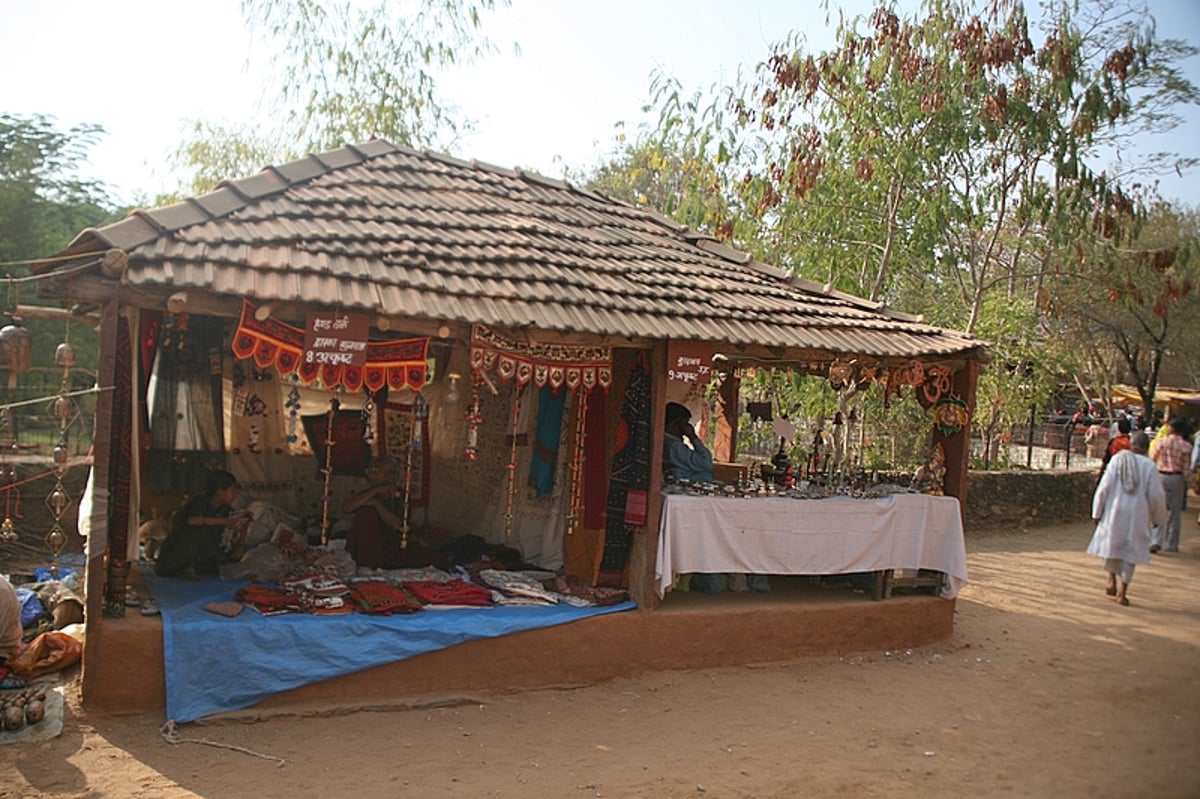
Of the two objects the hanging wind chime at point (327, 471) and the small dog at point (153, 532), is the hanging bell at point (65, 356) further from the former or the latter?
the small dog at point (153, 532)

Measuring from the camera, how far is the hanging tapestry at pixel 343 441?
842 cm

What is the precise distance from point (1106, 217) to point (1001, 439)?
264 inches

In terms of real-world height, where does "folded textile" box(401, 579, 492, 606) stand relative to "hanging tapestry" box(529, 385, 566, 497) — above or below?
below

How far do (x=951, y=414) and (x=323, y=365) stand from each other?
220 inches

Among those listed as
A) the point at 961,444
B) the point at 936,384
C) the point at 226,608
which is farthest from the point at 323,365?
the point at 961,444

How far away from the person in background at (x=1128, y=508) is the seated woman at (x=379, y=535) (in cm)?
695

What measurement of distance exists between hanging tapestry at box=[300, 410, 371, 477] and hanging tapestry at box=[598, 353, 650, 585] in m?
2.69

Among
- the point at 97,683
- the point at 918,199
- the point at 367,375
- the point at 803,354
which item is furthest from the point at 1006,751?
the point at 918,199

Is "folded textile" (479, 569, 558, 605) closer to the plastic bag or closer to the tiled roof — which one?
the tiled roof

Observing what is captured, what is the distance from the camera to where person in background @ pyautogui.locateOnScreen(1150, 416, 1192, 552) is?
12.8 meters

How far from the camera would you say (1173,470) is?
12.8 m

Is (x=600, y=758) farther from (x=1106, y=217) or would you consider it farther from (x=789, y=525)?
(x=1106, y=217)

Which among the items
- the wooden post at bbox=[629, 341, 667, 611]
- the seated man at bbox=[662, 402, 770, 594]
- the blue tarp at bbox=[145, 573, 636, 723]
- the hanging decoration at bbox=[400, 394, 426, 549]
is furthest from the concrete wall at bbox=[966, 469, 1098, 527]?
the blue tarp at bbox=[145, 573, 636, 723]

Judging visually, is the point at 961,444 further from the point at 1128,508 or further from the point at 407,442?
the point at 407,442
